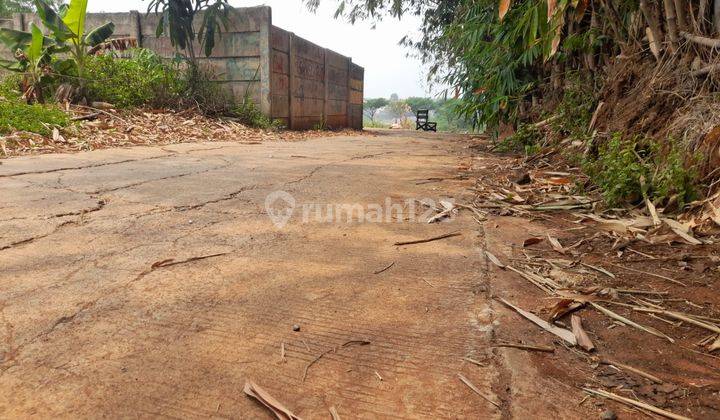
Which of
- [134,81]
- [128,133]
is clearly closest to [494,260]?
[128,133]

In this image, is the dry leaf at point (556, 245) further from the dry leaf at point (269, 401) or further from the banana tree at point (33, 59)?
the banana tree at point (33, 59)

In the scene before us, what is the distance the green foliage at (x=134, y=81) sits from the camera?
608 cm

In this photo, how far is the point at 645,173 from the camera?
1852mm

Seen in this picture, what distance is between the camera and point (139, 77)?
6.29 m

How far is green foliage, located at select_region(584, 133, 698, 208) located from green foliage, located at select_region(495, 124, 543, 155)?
136cm

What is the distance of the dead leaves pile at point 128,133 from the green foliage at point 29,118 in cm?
10

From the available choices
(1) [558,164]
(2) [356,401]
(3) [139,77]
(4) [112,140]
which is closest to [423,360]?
(2) [356,401]

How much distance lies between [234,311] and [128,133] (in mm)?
4881

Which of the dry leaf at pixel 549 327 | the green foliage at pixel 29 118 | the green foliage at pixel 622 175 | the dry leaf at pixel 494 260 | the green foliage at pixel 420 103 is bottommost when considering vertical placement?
the dry leaf at pixel 549 327

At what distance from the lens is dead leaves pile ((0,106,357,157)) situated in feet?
13.2

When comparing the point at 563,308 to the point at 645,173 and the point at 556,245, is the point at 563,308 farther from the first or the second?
the point at 645,173

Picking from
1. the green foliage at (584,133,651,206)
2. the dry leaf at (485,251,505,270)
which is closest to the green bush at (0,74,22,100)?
the dry leaf at (485,251,505,270)

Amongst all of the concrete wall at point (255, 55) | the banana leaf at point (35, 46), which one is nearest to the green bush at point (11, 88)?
the banana leaf at point (35, 46)

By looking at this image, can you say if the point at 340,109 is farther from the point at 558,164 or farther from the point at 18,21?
the point at 558,164
